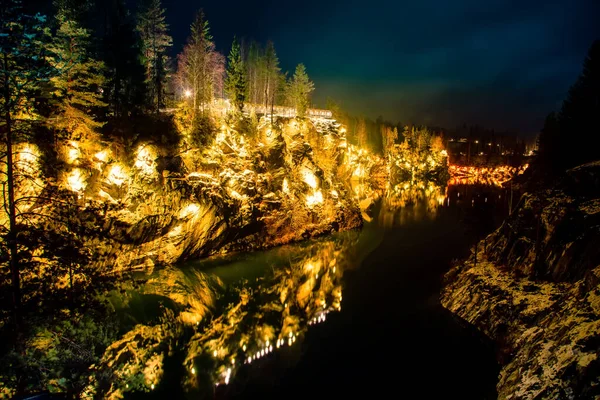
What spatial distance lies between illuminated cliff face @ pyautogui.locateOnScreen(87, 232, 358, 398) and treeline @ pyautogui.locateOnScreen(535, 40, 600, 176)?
2168 centimetres

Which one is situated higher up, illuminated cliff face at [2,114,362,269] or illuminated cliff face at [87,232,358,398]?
illuminated cliff face at [2,114,362,269]

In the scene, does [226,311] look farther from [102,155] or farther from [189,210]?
[102,155]

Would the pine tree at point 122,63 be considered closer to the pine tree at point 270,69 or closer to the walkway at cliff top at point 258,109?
the walkway at cliff top at point 258,109

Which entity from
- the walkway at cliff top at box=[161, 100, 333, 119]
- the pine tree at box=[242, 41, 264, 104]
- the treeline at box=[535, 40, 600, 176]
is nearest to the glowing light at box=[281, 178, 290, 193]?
the walkway at cliff top at box=[161, 100, 333, 119]

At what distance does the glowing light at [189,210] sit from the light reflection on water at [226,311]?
202 inches

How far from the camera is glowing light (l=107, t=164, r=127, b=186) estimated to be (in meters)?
28.7

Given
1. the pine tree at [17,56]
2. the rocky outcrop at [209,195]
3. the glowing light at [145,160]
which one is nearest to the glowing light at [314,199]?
the rocky outcrop at [209,195]

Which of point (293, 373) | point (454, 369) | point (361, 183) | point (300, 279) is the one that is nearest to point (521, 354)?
point (454, 369)

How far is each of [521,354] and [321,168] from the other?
3860 centimetres

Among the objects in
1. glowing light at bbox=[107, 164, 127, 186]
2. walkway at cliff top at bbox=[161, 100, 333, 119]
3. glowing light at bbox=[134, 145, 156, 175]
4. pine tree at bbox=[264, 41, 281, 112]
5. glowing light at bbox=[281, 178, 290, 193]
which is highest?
pine tree at bbox=[264, 41, 281, 112]

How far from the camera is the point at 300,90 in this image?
60969 millimetres

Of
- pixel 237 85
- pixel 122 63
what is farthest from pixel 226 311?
pixel 237 85

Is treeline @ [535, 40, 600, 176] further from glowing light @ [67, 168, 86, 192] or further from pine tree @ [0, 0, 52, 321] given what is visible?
glowing light @ [67, 168, 86, 192]

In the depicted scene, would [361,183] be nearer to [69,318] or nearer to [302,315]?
[302,315]
